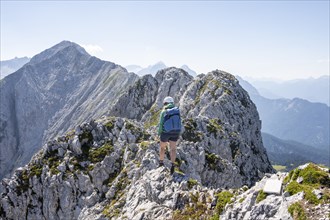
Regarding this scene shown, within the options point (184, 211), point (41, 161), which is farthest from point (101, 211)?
point (41, 161)

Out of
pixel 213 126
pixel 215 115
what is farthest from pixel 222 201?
pixel 215 115

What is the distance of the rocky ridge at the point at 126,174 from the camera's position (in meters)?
30.2

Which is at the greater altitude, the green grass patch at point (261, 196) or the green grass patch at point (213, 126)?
the green grass patch at point (213, 126)

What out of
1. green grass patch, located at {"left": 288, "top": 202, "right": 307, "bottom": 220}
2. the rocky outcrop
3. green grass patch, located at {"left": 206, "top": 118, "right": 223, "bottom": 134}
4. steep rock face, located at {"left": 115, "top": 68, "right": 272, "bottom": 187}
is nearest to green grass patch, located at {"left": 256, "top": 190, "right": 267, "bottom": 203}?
the rocky outcrop

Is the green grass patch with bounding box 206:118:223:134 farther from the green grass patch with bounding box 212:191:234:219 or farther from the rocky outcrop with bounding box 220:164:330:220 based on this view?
the rocky outcrop with bounding box 220:164:330:220

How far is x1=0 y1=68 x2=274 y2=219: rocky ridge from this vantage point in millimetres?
30156

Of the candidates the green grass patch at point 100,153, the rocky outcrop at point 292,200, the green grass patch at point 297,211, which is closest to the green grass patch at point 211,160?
the green grass patch at point 100,153

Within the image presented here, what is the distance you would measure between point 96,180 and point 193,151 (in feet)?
57.1

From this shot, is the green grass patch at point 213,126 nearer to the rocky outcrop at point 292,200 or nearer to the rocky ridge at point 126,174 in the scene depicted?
the rocky ridge at point 126,174

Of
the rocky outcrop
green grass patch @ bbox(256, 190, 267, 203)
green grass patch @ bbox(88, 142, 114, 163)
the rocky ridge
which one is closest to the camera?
the rocky outcrop

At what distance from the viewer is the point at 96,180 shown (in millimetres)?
47094

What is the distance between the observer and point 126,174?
4347 cm

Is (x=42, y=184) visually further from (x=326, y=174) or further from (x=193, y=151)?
(x=326, y=174)

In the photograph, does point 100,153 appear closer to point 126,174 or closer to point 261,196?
point 126,174
